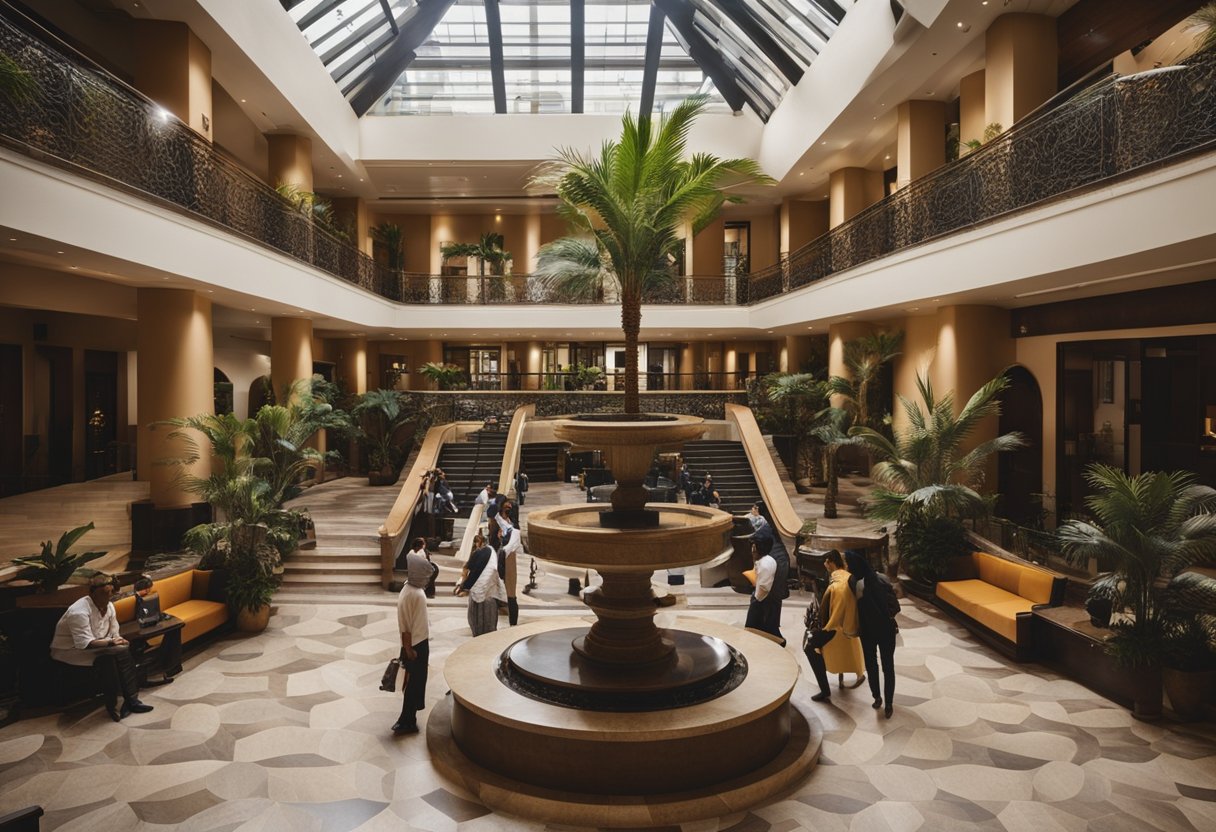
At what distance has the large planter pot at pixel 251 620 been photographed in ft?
27.8

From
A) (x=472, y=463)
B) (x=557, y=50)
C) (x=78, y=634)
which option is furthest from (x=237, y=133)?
(x=78, y=634)

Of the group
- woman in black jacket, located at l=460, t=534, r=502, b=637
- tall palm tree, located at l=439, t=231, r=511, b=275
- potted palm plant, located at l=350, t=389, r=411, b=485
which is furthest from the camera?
tall palm tree, located at l=439, t=231, r=511, b=275

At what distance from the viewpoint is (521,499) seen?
15922mm

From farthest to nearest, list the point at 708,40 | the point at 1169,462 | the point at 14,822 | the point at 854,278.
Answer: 1. the point at 708,40
2. the point at 854,278
3. the point at 1169,462
4. the point at 14,822

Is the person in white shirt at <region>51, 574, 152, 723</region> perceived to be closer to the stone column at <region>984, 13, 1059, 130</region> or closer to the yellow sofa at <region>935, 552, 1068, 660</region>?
the yellow sofa at <region>935, 552, 1068, 660</region>

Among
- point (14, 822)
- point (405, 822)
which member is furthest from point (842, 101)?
point (14, 822)

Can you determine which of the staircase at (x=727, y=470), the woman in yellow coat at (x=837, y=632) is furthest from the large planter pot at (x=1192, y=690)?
the staircase at (x=727, y=470)

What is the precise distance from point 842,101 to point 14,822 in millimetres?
15765

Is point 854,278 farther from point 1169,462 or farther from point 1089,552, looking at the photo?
point 1089,552

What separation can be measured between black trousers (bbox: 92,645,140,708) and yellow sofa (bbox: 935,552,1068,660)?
842 cm

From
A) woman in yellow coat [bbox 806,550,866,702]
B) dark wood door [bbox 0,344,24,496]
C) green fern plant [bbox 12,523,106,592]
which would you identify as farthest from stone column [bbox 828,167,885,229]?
dark wood door [bbox 0,344,24,496]

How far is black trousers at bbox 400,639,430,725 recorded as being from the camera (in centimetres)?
591

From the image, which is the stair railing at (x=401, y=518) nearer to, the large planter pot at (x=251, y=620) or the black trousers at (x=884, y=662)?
the large planter pot at (x=251, y=620)

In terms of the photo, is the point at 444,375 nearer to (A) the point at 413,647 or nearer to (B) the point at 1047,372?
(B) the point at 1047,372
